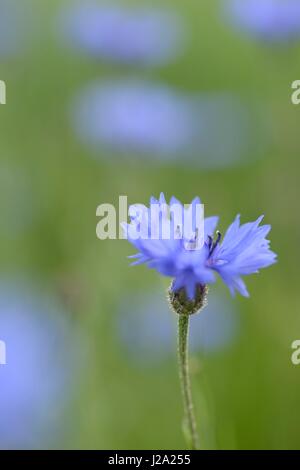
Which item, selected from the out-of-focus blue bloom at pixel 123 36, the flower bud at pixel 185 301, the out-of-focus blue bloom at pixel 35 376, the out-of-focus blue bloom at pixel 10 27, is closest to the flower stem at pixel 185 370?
the flower bud at pixel 185 301

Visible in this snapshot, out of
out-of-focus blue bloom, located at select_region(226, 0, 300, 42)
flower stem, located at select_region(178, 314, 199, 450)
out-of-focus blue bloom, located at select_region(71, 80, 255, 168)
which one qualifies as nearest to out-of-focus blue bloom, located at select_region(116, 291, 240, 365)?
out-of-focus blue bloom, located at select_region(71, 80, 255, 168)

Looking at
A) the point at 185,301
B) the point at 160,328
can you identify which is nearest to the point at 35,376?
the point at 160,328

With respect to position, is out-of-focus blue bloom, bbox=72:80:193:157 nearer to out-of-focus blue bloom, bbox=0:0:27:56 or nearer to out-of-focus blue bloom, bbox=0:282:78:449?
out-of-focus blue bloom, bbox=0:0:27:56

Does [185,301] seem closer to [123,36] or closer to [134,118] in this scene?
[134,118]

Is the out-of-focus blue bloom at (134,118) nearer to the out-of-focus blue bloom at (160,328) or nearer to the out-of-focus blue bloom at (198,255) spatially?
the out-of-focus blue bloom at (160,328)

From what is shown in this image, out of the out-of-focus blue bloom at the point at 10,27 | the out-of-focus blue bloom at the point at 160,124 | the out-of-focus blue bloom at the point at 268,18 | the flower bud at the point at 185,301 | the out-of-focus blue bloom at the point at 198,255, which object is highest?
the out-of-focus blue bloom at the point at 10,27

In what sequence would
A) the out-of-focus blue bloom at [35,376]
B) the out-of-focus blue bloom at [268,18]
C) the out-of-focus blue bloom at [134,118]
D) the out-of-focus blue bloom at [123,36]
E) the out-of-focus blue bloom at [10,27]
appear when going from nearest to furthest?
the out-of-focus blue bloom at [35,376] → the out-of-focus blue bloom at [268,18] → the out-of-focus blue bloom at [134,118] → the out-of-focus blue bloom at [123,36] → the out-of-focus blue bloom at [10,27]
